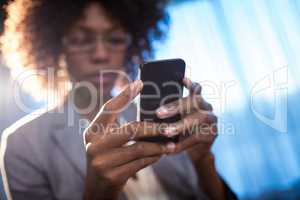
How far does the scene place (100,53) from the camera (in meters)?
0.75

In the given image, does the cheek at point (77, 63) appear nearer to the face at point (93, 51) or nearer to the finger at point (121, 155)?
the face at point (93, 51)

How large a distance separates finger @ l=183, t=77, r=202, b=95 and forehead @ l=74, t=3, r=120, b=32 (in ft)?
0.81

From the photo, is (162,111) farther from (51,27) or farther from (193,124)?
(51,27)

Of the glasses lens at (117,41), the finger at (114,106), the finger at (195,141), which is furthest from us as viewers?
the glasses lens at (117,41)

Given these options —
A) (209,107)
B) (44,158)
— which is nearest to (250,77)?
(209,107)

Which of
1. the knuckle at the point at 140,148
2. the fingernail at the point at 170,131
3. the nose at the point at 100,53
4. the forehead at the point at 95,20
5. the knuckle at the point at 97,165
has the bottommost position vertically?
the knuckle at the point at 97,165

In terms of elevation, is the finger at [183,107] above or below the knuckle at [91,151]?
above

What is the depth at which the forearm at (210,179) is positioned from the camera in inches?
29.0

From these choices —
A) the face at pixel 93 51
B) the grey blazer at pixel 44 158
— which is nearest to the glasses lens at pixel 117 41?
the face at pixel 93 51

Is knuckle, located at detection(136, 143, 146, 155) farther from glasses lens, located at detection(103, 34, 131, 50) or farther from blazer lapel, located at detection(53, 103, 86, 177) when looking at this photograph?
glasses lens, located at detection(103, 34, 131, 50)

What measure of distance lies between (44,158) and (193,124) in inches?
12.3

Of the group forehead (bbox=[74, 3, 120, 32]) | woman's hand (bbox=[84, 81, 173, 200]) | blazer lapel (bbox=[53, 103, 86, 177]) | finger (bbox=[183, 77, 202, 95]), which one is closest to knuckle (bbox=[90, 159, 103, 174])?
woman's hand (bbox=[84, 81, 173, 200])

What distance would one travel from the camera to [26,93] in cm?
72

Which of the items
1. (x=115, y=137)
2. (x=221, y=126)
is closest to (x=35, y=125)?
(x=115, y=137)
